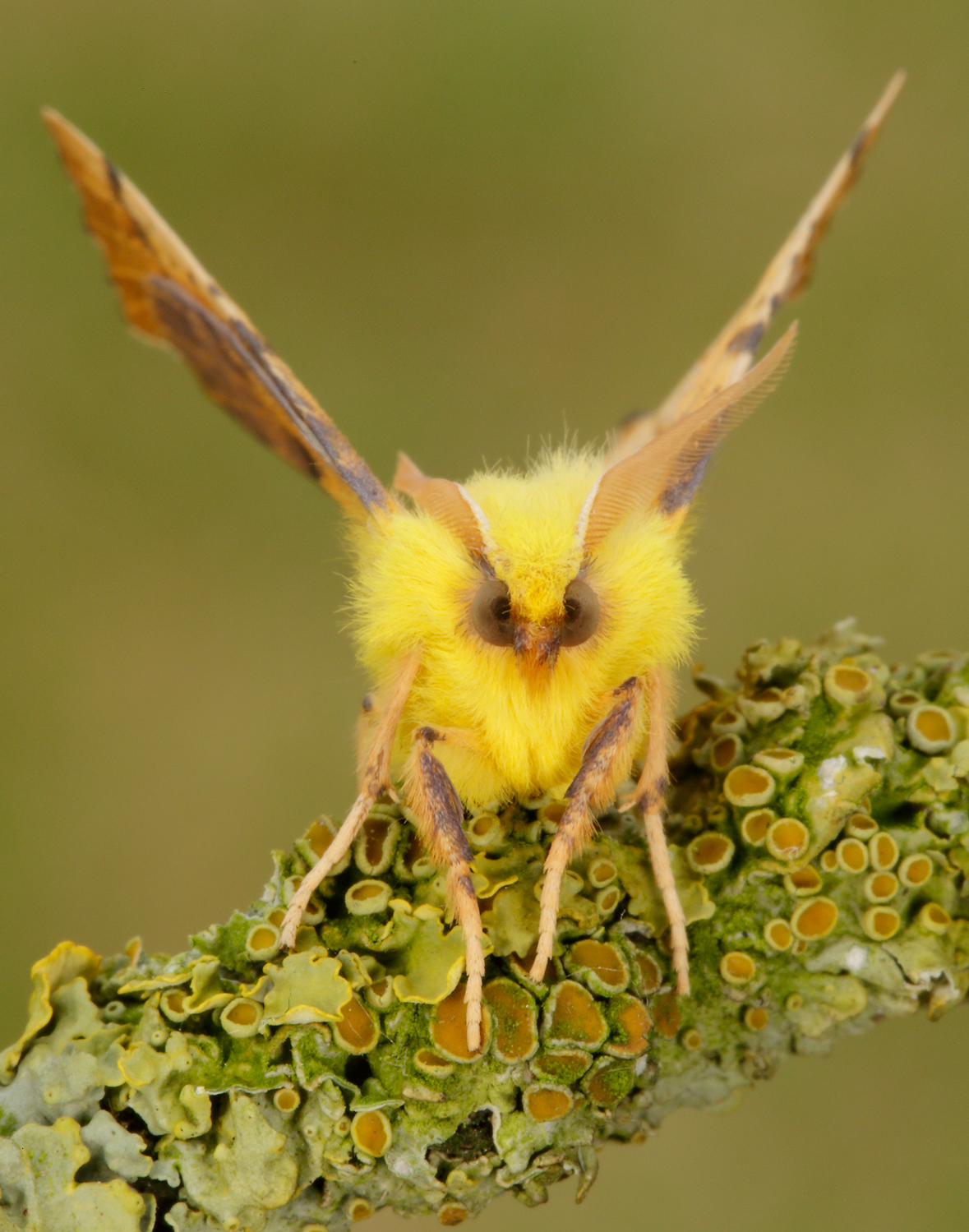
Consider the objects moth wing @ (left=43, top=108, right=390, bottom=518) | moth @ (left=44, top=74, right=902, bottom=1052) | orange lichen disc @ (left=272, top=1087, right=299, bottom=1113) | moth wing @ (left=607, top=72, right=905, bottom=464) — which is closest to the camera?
orange lichen disc @ (left=272, top=1087, right=299, bottom=1113)

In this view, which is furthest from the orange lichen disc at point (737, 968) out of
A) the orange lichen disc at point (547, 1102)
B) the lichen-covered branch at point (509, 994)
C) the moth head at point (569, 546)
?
the moth head at point (569, 546)

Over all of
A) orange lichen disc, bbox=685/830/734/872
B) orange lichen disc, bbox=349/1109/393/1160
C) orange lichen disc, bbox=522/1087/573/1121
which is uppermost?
orange lichen disc, bbox=685/830/734/872

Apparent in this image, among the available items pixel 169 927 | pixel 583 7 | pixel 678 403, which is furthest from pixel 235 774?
pixel 583 7

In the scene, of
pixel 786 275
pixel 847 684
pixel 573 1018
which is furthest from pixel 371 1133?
pixel 786 275

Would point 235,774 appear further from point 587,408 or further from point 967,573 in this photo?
point 967,573

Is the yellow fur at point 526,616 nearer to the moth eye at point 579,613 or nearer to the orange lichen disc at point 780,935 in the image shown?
the moth eye at point 579,613

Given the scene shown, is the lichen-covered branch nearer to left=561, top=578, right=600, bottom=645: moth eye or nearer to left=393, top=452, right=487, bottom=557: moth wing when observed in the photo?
left=561, top=578, right=600, bottom=645: moth eye

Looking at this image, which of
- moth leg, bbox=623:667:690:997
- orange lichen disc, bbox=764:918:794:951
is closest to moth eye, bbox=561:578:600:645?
moth leg, bbox=623:667:690:997
